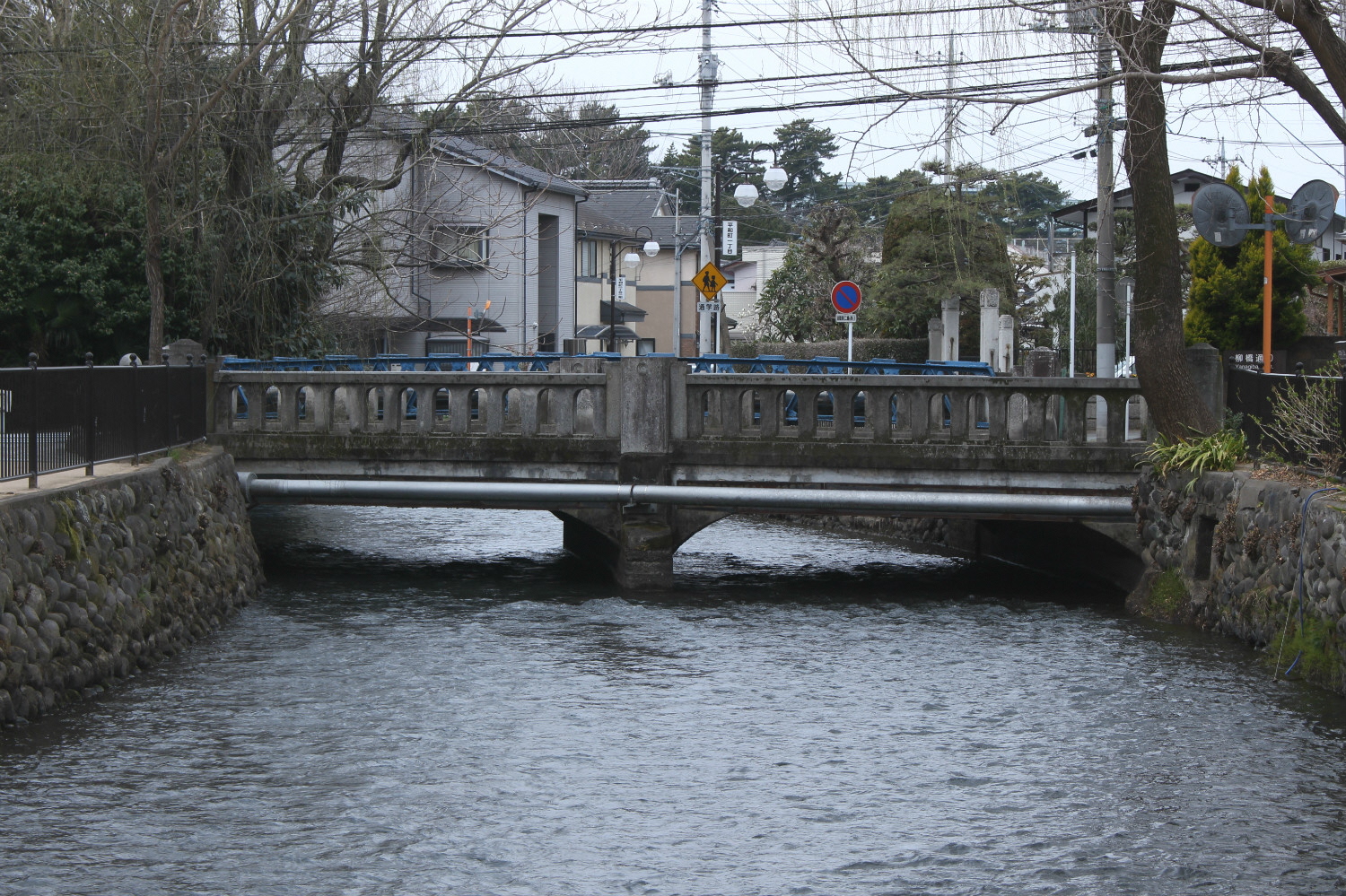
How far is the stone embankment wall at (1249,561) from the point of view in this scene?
11820 mm

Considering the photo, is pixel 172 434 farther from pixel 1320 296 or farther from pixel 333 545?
pixel 1320 296

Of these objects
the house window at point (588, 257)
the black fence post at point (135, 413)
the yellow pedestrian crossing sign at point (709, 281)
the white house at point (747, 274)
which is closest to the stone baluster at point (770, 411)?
the black fence post at point (135, 413)

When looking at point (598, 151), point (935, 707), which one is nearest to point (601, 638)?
point (935, 707)

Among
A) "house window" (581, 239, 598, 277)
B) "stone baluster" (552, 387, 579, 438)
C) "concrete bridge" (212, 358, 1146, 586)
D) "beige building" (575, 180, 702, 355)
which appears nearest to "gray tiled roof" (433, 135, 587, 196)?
"beige building" (575, 180, 702, 355)

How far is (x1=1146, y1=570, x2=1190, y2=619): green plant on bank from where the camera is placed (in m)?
14.9

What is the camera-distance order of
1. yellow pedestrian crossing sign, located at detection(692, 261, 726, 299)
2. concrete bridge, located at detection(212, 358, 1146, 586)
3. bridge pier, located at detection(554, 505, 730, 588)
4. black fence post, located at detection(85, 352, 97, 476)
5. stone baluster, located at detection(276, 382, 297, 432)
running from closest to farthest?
black fence post, located at detection(85, 352, 97, 476)
concrete bridge, located at detection(212, 358, 1146, 586)
bridge pier, located at detection(554, 505, 730, 588)
stone baluster, located at detection(276, 382, 297, 432)
yellow pedestrian crossing sign, located at detection(692, 261, 726, 299)

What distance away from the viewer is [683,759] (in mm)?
10172

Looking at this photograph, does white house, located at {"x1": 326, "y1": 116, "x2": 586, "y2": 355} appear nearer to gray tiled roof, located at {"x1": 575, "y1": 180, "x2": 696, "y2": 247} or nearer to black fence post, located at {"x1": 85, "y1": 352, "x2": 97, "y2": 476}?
black fence post, located at {"x1": 85, "y1": 352, "x2": 97, "y2": 476}

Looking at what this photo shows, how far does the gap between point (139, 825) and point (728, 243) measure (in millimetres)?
25229

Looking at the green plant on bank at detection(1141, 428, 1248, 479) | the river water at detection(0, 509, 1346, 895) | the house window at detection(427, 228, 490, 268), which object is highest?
the house window at detection(427, 228, 490, 268)

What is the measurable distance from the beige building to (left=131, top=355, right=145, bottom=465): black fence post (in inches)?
1261

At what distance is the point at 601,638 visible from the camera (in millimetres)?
14336

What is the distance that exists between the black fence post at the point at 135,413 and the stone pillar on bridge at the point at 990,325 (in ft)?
71.9

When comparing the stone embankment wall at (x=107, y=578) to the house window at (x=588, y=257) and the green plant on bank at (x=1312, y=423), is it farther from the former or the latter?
the house window at (x=588, y=257)
